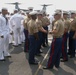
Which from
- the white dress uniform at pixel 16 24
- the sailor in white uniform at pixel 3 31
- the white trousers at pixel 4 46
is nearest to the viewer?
the sailor in white uniform at pixel 3 31

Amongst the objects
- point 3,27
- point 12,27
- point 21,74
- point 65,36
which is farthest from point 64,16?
point 12,27

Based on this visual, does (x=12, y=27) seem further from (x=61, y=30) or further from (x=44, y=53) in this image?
(x=61, y=30)

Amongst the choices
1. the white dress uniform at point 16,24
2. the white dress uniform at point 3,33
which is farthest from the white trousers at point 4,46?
the white dress uniform at point 16,24

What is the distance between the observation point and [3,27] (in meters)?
8.95

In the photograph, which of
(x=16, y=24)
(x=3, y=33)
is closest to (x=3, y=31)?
(x=3, y=33)

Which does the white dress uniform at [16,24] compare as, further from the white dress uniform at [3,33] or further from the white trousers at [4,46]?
the white dress uniform at [3,33]

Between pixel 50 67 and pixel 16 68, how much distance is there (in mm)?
1152

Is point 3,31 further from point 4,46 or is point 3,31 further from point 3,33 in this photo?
point 4,46

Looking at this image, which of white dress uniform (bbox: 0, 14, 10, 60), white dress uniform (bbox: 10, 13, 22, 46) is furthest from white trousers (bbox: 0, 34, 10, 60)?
white dress uniform (bbox: 10, 13, 22, 46)

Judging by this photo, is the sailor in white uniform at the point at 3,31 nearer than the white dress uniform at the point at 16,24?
Yes

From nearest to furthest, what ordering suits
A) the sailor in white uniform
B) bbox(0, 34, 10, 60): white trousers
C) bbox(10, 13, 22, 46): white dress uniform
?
1. the sailor in white uniform
2. bbox(0, 34, 10, 60): white trousers
3. bbox(10, 13, 22, 46): white dress uniform

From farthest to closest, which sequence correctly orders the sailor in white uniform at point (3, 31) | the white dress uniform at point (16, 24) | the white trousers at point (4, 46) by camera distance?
the white dress uniform at point (16, 24) → the white trousers at point (4, 46) → the sailor in white uniform at point (3, 31)

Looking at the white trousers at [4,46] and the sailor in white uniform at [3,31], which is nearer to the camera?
the sailor in white uniform at [3,31]

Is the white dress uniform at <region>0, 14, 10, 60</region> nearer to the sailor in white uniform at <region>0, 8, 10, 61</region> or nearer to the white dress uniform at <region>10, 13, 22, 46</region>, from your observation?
the sailor in white uniform at <region>0, 8, 10, 61</region>
